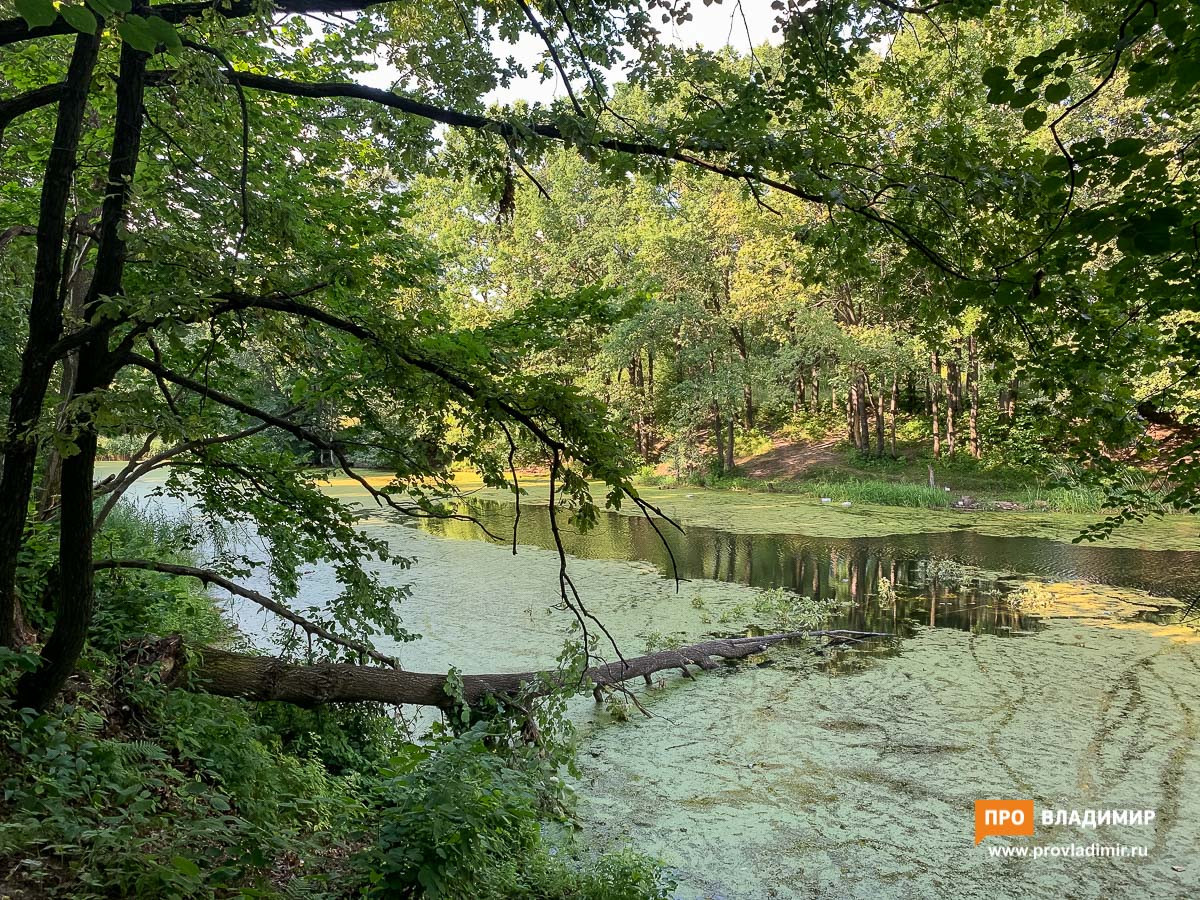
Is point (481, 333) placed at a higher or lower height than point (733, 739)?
higher

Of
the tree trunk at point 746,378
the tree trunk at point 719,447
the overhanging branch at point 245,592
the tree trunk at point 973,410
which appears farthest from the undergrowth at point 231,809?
the tree trunk at point 719,447

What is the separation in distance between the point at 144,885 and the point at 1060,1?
4.74m

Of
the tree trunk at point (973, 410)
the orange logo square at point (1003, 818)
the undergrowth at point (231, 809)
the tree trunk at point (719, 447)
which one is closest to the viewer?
the undergrowth at point (231, 809)

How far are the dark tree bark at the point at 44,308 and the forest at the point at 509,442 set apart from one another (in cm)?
2

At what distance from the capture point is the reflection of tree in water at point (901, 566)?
8.52m

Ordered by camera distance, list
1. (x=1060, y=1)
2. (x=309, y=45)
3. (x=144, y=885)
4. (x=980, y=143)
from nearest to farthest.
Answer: (x=144, y=885)
(x=980, y=143)
(x=1060, y=1)
(x=309, y=45)

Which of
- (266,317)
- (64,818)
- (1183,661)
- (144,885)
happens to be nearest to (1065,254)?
(266,317)

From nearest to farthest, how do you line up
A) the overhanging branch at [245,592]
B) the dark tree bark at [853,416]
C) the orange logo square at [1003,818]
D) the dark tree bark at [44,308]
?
the dark tree bark at [44,308], the overhanging branch at [245,592], the orange logo square at [1003,818], the dark tree bark at [853,416]

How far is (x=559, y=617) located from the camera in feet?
27.2

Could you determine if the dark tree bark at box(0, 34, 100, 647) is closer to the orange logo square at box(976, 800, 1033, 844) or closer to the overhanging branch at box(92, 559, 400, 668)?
the overhanging branch at box(92, 559, 400, 668)

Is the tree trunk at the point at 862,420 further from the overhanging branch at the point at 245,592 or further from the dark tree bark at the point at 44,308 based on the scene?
the dark tree bark at the point at 44,308

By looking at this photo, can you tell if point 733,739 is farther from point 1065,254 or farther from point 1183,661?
point 1183,661

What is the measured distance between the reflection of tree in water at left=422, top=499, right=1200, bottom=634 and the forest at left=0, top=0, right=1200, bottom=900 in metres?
0.36

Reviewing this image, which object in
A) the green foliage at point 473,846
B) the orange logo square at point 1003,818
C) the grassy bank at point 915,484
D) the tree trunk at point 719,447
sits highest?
the tree trunk at point 719,447
